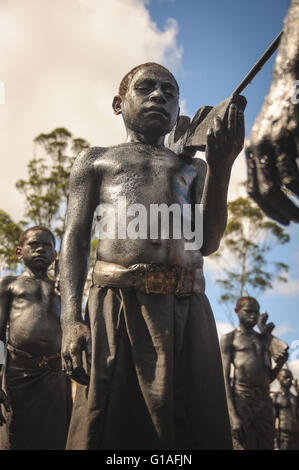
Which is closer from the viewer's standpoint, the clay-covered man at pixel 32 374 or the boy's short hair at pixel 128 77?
the boy's short hair at pixel 128 77

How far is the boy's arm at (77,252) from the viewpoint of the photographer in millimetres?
2539

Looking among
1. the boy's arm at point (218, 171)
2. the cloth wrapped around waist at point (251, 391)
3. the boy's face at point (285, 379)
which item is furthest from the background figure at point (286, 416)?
the boy's arm at point (218, 171)

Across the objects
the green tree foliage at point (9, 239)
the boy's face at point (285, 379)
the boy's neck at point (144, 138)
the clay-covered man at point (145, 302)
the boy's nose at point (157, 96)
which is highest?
the green tree foliage at point (9, 239)

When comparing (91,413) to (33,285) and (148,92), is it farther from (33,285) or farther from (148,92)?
(33,285)

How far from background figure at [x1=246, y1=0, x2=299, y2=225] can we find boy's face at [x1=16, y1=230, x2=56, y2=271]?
4.04 metres

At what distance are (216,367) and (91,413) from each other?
0.64 m

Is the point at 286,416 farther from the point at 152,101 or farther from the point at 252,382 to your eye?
the point at 152,101

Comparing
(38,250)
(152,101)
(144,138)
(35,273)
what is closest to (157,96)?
(152,101)

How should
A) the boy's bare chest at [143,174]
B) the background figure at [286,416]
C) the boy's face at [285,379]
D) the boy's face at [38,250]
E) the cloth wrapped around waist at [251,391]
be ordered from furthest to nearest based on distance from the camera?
the boy's face at [285,379], the background figure at [286,416], the cloth wrapped around waist at [251,391], the boy's face at [38,250], the boy's bare chest at [143,174]

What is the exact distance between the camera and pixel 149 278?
8.48ft

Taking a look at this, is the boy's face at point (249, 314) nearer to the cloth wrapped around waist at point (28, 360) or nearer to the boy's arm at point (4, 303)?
the cloth wrapped around waist at point (28, 360)

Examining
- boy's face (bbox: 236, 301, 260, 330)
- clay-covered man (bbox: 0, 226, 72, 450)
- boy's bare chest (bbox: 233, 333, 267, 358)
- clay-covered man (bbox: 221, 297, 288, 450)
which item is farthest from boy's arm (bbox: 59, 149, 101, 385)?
boy's face (bbox: 236, 301, 260, 330)

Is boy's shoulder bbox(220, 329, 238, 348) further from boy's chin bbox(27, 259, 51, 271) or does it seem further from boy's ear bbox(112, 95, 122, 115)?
boy's ear bbox(112, 95, 122, 115)

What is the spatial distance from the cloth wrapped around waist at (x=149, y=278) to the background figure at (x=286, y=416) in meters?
11.7
